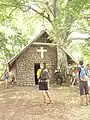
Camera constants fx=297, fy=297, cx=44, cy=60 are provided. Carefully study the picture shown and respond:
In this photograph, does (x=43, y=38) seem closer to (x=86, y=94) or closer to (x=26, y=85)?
(x=26, y=85)

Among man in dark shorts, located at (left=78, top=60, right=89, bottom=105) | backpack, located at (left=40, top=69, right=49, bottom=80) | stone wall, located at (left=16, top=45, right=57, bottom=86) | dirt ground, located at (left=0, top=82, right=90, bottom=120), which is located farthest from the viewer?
stone wall, located at (left=16, top=45, right=57, bottom=86)

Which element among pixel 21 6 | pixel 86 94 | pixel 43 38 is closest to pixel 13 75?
pixel 43 38

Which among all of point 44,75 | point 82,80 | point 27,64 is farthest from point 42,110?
point 27,64

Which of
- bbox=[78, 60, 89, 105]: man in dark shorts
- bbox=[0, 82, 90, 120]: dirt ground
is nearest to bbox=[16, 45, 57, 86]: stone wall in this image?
bbox=[0, 82, 90, 120]: dirt ground

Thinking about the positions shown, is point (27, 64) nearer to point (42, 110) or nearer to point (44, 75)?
point (44, 75)

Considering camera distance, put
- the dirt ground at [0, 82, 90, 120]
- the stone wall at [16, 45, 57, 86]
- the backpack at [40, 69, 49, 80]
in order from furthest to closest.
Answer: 1. the stone wall at [16, 45, 57, 86]
2. the backpack at [40, 69, 49, 80]
3. the dirt ground at [0, 82, 90, 120]

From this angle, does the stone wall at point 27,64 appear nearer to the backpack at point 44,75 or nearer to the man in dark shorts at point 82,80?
the backpack at point 44,75

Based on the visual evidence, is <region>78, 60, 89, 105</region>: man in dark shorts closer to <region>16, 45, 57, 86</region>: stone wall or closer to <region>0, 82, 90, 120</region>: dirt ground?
<region>0, 82, 90, 120</region>: dirt ground

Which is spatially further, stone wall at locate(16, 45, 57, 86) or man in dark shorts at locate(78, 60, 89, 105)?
stone wall at locate(16, 45, 57, 86)

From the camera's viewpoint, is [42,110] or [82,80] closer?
[42,110]

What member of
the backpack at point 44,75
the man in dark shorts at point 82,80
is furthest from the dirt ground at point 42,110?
the backpack at point 44,75

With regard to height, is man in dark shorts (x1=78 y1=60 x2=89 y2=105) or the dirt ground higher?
man in dark shorts (x1=78 y1=60 x2=89 y2=105)

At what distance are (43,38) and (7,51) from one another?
11.9 meters

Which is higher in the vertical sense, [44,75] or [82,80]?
[44,75]
